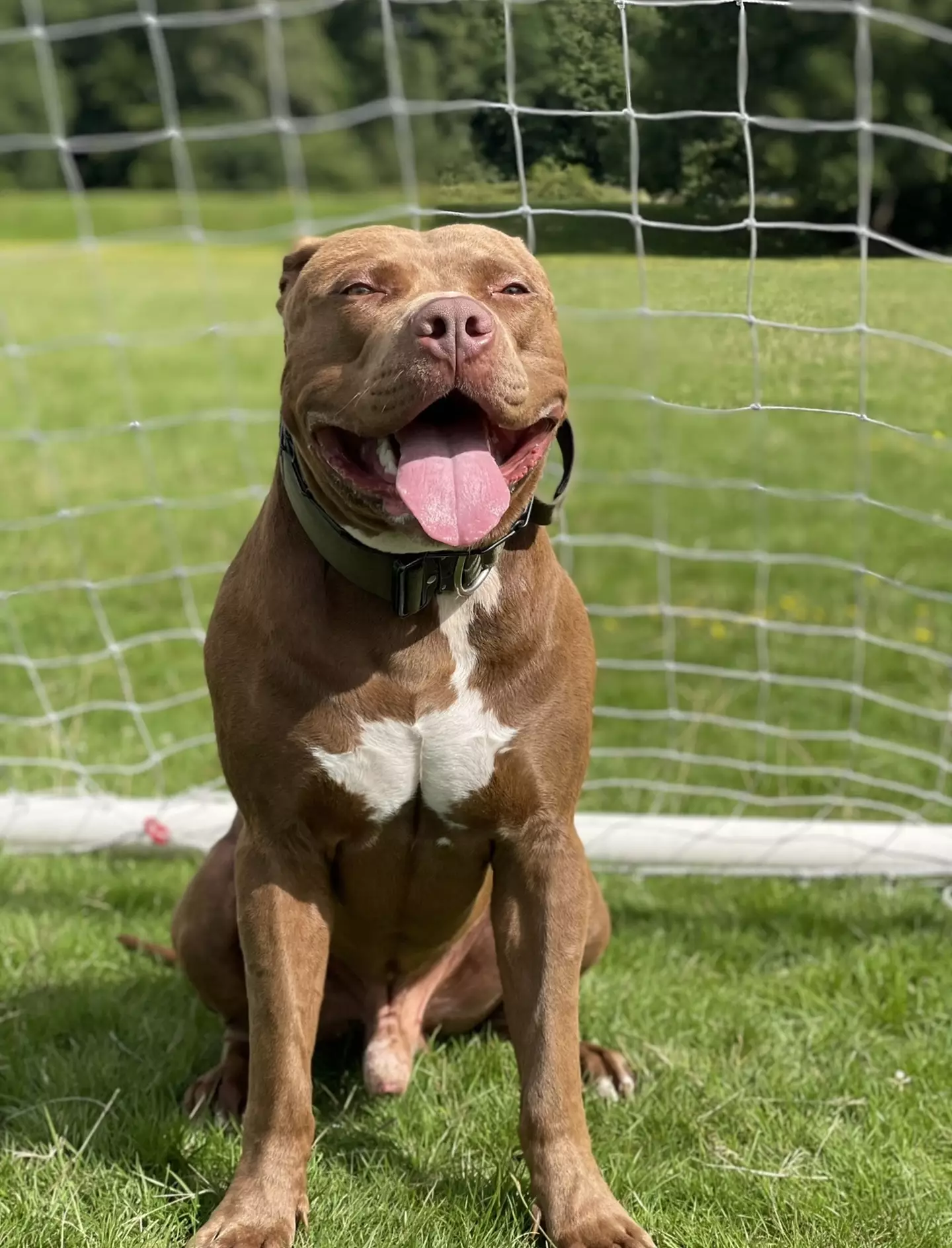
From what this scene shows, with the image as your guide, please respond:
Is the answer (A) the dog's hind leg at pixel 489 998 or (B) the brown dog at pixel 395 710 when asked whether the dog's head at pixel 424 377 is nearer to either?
(B) the brown dog at pixel 395 710

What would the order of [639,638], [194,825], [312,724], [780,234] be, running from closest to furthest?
1. [312,724]
2. [780,234]
3. [194,825]
4. [639,638]

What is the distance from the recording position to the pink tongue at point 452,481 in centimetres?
224

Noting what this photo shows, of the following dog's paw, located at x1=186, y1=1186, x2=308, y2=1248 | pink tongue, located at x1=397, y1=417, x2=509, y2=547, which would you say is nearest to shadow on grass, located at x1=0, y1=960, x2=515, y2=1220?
dog's paw, located at x1=186, y1=1186, x2=308, y2=1248

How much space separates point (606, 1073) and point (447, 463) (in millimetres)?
1526

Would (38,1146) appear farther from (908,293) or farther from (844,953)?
(908,293)

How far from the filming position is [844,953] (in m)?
3.77

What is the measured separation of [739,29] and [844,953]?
236 cm

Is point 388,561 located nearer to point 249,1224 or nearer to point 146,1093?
point 249,1224

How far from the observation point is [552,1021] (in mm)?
2570

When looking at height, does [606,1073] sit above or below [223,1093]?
below

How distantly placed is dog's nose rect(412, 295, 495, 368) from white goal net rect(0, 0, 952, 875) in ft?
3.68

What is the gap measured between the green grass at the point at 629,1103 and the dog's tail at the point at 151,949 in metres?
0.05

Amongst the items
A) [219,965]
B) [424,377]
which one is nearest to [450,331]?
[424,377]

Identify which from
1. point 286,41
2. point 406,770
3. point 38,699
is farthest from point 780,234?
point 286,41
